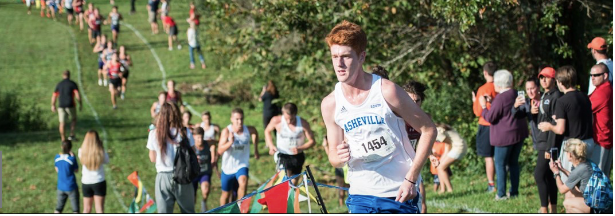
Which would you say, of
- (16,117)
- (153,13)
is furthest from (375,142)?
(153,13)

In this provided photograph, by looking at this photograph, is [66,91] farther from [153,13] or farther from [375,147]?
[153,13]

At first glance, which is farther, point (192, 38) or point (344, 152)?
point (192, 38)

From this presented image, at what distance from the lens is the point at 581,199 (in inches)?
310

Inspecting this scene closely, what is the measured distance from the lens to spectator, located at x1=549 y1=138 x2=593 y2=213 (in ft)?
25.0

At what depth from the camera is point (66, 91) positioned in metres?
19.0

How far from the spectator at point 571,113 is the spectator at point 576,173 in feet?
0.35

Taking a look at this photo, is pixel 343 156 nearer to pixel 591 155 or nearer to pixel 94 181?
pixel 591 155

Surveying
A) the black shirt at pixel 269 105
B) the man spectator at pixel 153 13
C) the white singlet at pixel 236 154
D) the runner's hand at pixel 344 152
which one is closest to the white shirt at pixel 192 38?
the man spectator at pixel 153 13

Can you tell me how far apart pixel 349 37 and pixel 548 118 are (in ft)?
13.9

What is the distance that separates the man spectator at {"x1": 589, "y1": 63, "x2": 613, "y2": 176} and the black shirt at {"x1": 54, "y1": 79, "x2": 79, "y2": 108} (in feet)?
44.9

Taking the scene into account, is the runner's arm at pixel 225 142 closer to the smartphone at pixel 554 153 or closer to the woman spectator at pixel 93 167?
the woman spectator at pixel 93 167

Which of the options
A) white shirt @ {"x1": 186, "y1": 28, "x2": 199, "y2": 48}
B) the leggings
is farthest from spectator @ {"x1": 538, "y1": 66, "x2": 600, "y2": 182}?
white shirt @ {"x1": 186, "y1": 28, "x2": 199, "y2": 48}

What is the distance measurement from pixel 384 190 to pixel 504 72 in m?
5.04

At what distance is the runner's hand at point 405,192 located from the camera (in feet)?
16.4
